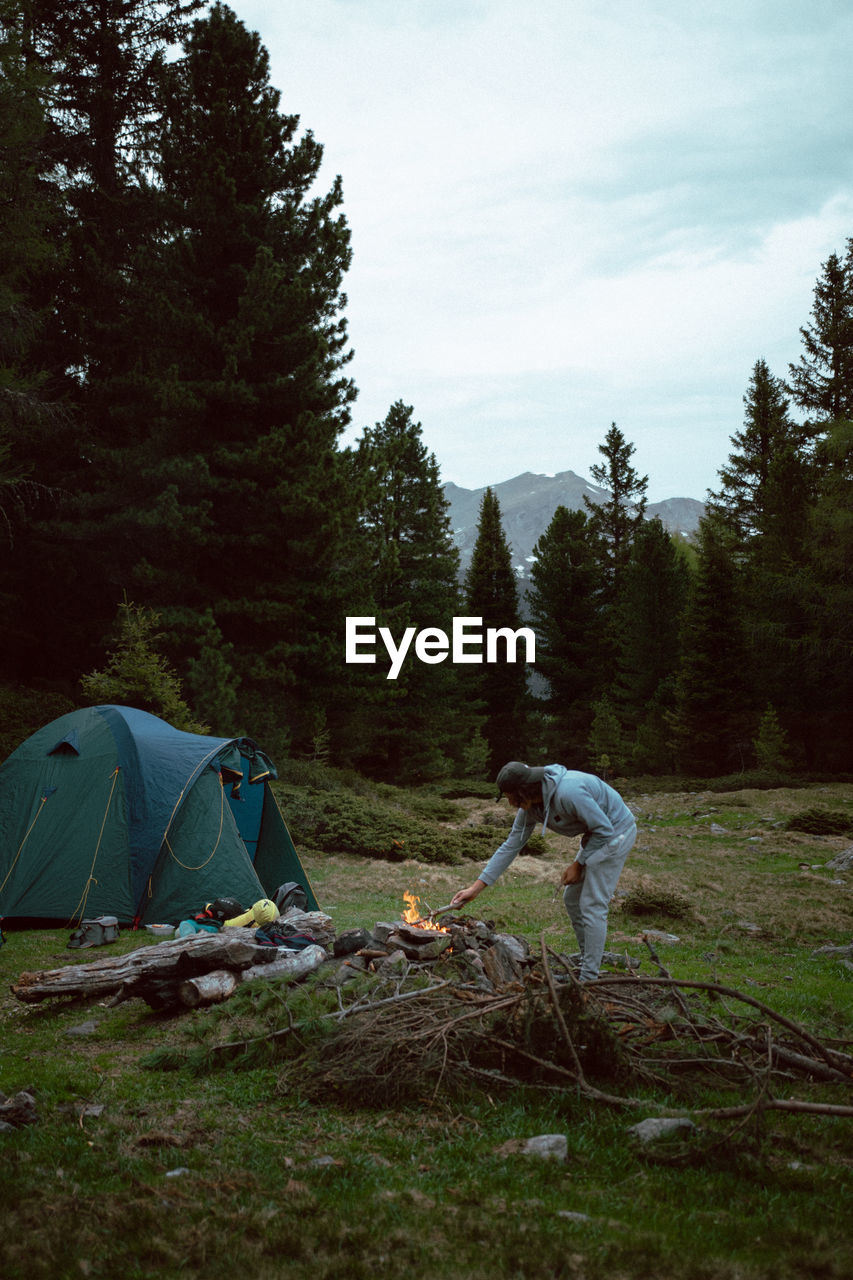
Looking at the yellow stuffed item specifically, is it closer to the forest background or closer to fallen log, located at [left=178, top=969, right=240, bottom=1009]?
fallen log, located at [left=178, top=969, right=240, bottom=1009]

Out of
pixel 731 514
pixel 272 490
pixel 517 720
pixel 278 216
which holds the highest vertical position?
pixel 278 216

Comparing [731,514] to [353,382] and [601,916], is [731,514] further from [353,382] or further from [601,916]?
[601,916]

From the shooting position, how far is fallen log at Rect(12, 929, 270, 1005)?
239 inches

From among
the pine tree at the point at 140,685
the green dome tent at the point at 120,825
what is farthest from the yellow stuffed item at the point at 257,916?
the pine tree at the point at 140,685

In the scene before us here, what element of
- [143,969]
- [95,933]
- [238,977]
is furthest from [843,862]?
[143,969]

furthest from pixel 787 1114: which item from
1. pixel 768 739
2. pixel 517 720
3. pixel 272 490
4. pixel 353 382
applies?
pixel 517 720

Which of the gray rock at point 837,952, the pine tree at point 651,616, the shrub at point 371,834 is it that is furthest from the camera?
the pine tree at point 651,616

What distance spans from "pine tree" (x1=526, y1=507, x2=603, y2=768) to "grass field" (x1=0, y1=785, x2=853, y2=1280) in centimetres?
3827

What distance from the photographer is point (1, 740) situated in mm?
16062

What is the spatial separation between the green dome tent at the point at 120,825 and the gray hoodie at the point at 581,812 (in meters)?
5.14

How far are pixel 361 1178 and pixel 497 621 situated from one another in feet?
132

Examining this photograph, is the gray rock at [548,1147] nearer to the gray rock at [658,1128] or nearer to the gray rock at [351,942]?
the gray rock at [658,1128]

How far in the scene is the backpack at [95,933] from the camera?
8492 mm

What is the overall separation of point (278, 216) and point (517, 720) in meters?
26.6
